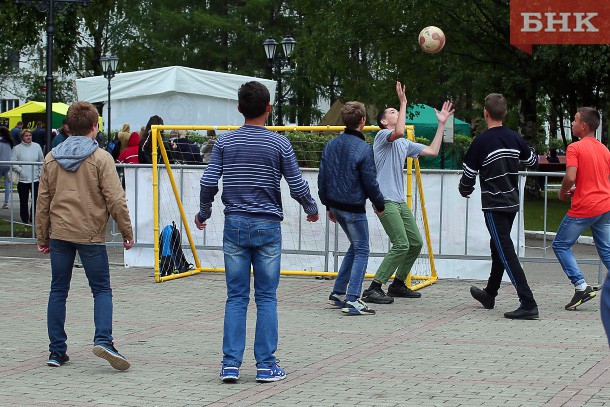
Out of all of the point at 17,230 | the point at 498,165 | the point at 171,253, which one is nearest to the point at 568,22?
the point at 17,230

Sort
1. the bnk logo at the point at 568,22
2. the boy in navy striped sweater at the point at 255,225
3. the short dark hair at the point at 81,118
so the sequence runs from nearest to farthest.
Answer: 1. the boy in navy striped sweater at the point at 255,225
2. the short dark hair at the point at 81,118
3. the bnk logo at the point at 568,22

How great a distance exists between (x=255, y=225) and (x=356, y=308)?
3187 millimetres

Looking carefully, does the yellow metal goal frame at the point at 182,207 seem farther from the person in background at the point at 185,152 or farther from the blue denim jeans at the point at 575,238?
the blue denim jeans at the point at 575,238

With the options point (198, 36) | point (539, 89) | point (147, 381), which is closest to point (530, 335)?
Answer: point (147, 381)

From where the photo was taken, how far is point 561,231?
1080 cm

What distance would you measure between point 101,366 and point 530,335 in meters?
3.43

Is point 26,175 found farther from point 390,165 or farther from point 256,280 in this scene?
point 256,280

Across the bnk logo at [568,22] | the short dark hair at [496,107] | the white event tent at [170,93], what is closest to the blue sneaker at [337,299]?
the short dark hair at [496,107]

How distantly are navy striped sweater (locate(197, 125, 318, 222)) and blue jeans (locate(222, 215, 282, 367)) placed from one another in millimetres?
88

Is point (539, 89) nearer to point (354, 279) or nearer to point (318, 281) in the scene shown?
point (318, 281)

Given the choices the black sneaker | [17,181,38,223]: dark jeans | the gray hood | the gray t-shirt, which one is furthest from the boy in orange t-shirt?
[17,181,38,223]: dark jeans

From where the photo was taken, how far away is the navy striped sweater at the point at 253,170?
732 cm

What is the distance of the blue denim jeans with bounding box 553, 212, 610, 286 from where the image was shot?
10672mm

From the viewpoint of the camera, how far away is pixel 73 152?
767 centimetres
